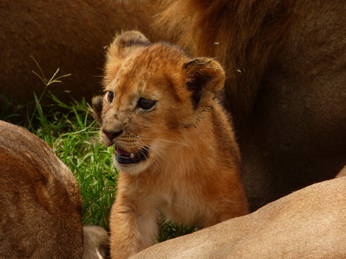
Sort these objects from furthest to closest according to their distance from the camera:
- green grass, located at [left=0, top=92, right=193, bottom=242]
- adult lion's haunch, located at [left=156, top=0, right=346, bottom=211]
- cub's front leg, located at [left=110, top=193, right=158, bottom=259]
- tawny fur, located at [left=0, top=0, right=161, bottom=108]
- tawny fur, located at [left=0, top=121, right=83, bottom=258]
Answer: tawny fur, located at [left=0, top=0, right=161, bottom=108] < green grass, located at [left=0, top=92, right=193, bottom=242] < adult lion's haunch, located at [left=156, top=0, right=346, bottom=211] < cub's front leg, located at [left=110, top=193, right=158, bottom=259] < tawny fur, located at [left=0, top=121, right=83, bottom=258]

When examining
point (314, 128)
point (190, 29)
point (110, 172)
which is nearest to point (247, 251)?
point (314, 128)

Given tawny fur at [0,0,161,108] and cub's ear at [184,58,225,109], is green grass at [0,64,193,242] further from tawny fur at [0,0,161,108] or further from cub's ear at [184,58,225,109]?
cub's ear at [184,58,225,109]

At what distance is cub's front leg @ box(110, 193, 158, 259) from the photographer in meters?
2.98

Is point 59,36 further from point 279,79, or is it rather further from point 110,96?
point 110,96

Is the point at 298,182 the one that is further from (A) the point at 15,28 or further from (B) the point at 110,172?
(A) the point at 15,28

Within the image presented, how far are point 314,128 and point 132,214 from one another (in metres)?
0.75

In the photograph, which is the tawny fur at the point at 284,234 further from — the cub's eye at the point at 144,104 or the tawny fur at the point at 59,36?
the tawny fur at the point at 59,36

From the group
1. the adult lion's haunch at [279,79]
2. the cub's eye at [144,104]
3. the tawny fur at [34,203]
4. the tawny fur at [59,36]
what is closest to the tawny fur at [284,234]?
the tawny fur at [34,203]

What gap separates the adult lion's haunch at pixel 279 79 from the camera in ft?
10.8

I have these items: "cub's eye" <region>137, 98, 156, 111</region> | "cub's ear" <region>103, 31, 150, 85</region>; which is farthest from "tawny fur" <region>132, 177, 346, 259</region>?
"cub's ear" <region>103, 31, 150, 85</region>

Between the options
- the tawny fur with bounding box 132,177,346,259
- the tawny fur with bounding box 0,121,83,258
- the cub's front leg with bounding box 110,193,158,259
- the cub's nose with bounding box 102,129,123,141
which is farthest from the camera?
the cub's front leg with bounding box 110,193,158,259

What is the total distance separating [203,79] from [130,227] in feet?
1.70

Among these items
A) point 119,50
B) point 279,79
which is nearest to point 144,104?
point 119,50

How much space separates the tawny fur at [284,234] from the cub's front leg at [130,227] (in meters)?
0.36
